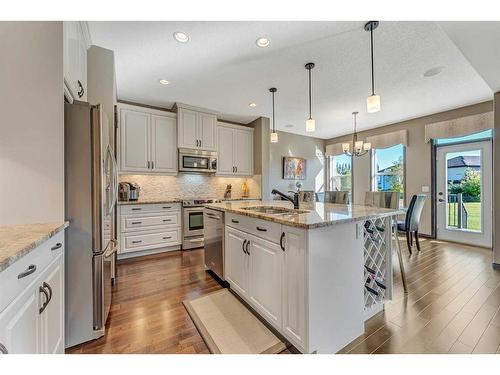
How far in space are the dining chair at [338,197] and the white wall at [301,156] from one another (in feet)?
6.36

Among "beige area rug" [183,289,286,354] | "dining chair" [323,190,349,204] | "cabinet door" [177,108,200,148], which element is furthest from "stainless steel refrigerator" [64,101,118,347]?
"dining chair" [323,190,349,204]

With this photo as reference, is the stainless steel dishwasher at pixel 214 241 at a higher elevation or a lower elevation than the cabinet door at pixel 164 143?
lower

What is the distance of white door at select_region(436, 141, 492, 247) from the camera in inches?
152

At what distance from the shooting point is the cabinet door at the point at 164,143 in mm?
3859

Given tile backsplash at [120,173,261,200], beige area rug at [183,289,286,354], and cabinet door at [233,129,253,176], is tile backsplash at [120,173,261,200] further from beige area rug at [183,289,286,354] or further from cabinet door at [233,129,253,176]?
beige area rug at [183,289,286,354]

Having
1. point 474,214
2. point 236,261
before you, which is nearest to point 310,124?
point 236,261

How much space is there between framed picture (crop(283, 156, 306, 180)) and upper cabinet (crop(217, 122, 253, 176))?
1.29 m

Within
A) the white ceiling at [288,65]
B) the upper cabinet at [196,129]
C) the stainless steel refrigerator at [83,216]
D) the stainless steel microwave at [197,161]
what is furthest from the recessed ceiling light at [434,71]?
the stainless steel refrigerator at [83,216]

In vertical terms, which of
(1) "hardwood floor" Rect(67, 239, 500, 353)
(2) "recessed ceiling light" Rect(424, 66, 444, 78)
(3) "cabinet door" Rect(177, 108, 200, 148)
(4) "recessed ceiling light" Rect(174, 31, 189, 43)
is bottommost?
(1) "hardwood floor" Rect(67, 239, 500, 353)

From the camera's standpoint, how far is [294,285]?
1.38 meters

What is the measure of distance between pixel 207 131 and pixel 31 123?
3.10 m

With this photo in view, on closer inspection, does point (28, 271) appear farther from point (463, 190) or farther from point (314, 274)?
point (463, 190)

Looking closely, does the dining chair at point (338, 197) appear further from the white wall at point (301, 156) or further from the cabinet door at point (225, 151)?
the cabinet door at point (225, 151)
